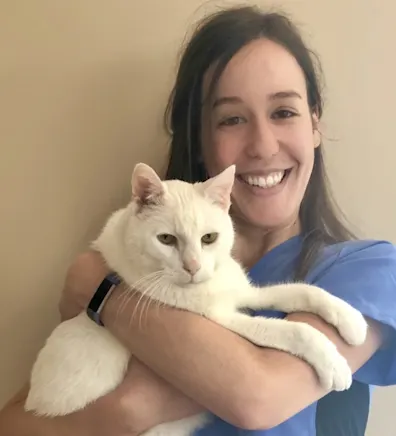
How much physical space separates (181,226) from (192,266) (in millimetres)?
79

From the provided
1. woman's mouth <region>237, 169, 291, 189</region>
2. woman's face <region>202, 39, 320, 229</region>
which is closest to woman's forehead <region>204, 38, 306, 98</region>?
woman's face <region>202, 39, 320, 229</region>

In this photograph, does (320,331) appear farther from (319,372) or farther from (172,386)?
(172,386)

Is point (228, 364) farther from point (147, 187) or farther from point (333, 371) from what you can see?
point (147, 187)

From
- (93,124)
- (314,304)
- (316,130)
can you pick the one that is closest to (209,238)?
(314,304)

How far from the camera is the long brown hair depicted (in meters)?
1.30

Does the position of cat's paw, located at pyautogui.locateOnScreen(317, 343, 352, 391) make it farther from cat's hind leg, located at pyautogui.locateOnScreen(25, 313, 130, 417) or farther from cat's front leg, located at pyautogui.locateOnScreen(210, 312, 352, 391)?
cat's hind leg, located at pyautogui.locateOnScreen(25, 313, 130, 417)

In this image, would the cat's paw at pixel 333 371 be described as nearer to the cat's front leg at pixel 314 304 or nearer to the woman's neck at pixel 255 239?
the cat's front leg at pixel 314 304

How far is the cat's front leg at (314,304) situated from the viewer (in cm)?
98

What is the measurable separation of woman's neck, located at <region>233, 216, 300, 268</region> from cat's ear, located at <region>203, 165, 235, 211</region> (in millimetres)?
263

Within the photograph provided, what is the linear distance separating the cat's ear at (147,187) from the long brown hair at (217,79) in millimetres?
341

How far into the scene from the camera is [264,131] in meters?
1.25

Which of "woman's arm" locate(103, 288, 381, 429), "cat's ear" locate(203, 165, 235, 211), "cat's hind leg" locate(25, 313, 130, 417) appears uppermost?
"cat's ear" locate(203, 165, 235, 211)

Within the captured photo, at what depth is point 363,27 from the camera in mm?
1479

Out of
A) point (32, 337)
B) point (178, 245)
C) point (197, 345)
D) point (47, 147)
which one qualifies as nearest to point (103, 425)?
point (197, 345)
